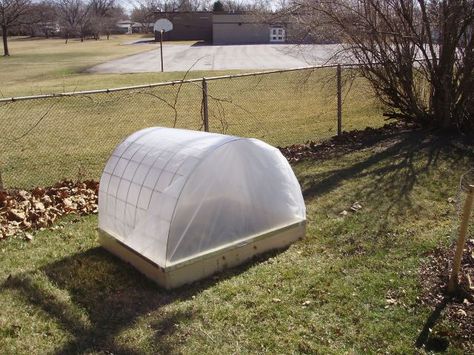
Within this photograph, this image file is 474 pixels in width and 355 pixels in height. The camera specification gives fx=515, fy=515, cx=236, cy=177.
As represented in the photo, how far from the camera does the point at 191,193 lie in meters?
4.54

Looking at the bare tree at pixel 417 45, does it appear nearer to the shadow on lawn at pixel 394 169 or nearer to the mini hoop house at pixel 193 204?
the shadow on lawn at pixel 394 169

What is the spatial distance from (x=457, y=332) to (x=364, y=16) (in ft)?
22.9

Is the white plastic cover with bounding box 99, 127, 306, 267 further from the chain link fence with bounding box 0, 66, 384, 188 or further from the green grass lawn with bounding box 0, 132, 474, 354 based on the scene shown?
the chain link fence with bounding box 0, 66, 384, 188

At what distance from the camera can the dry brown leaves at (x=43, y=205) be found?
20.2ft

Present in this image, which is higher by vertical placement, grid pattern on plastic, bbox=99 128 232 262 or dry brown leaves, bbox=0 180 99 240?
grid pattern on plastic, bbox=99 128 232 262

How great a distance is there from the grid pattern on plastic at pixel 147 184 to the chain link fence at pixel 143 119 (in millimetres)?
2674

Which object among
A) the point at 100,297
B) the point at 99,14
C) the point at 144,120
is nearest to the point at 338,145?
the point at 144,120

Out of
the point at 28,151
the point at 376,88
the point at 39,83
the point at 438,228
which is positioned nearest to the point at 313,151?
the point at 376,88

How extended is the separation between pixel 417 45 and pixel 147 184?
6.77 meters

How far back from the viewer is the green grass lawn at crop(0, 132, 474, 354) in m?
3.76

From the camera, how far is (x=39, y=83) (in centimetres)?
2756

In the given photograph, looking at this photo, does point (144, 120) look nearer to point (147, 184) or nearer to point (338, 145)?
point (338, 145)

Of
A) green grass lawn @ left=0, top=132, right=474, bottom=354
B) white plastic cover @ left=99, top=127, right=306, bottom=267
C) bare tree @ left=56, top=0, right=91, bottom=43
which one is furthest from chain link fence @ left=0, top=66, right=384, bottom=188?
bare tree @ left=56, top=0, right=91, bottom=43

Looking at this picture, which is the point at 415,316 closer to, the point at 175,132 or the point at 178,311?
the point at 178,311
